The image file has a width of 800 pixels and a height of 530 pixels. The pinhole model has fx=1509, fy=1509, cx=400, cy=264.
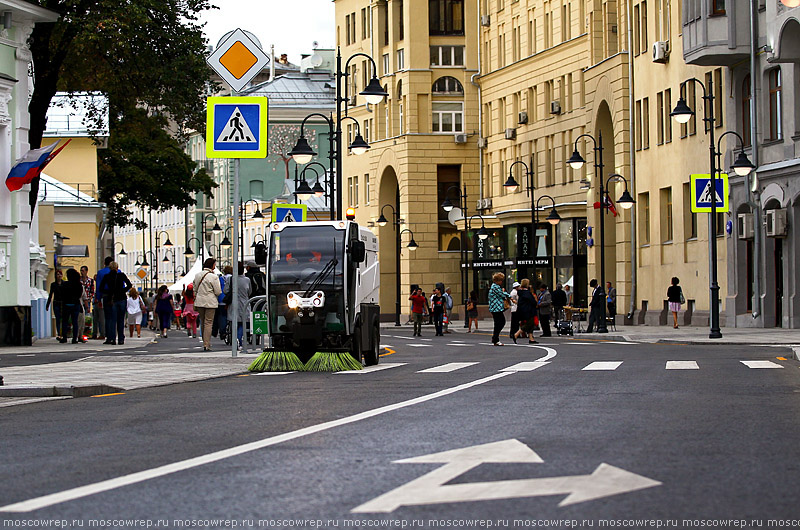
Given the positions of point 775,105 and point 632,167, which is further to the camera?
point 632,167

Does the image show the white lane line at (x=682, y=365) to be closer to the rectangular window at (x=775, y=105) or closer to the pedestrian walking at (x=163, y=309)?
the rectangular window at (x=775, y=105)

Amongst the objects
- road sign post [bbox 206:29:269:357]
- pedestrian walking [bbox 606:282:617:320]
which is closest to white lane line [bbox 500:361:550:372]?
road sign post [bbox 206:29:269:357]

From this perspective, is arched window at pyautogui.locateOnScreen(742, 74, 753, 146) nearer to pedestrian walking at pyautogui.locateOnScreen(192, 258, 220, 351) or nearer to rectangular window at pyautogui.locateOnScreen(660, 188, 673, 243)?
rectangular window at pyautogui.locateOnScreen(660, 188, 673, 243)

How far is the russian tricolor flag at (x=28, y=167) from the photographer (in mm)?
34438

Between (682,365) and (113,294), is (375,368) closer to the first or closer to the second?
(682,365)

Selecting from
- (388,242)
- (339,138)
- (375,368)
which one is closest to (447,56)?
(388,242)

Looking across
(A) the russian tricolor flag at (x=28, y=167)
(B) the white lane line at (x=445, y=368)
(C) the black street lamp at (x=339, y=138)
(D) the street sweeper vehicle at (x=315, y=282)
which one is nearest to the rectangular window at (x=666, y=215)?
(C) the black street lamp at (x=339, y=138)

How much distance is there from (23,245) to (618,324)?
112 ft

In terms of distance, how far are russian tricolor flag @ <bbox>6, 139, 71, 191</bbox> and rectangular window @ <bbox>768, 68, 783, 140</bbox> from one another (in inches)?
941

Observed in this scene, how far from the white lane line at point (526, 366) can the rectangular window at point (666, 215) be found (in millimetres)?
36741

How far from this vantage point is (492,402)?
46.2ft

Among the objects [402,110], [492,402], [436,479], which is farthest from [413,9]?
[436,479]

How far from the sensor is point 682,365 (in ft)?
73.4

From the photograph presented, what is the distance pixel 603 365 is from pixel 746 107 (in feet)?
99.8
